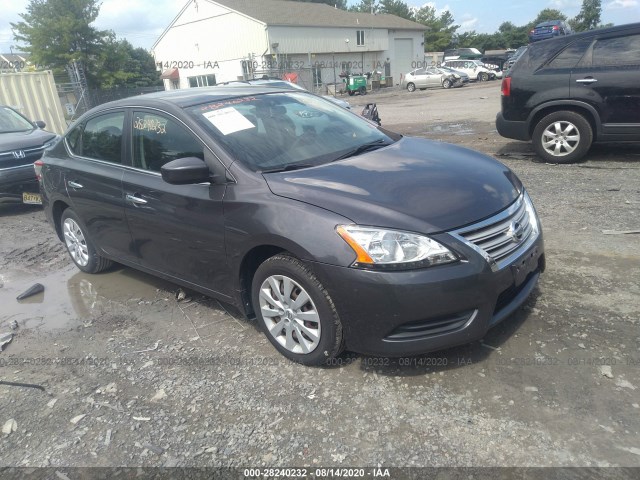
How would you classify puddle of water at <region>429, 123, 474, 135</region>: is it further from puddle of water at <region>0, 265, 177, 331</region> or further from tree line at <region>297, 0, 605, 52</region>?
tree line at <region>297, 0, 605, 52</region>

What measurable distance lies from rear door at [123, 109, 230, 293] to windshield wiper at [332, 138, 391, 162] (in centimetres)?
90

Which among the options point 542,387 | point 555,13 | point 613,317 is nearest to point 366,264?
point 542,387

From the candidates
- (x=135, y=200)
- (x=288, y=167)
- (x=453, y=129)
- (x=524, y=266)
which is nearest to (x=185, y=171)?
(x=288, y=167)

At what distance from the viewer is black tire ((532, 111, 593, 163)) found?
7.02 metres

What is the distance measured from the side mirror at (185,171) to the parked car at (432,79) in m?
32.3

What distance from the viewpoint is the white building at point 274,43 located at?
130ft

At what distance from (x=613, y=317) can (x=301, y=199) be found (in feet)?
7.36

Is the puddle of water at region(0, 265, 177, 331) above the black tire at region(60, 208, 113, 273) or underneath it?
underneath

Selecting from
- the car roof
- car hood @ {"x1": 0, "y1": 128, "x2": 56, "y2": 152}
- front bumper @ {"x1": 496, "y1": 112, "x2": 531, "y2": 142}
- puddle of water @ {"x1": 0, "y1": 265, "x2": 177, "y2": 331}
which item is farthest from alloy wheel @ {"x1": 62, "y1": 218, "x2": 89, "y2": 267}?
front bumper @ {"x1": 496, "y1": 112, "x2": 531, "y2": 142}

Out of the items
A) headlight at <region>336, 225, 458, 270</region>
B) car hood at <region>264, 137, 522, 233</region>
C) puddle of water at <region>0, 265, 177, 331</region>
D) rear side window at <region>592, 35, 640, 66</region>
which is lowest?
puddle of water at <region>0, 265, 177, 331</region>

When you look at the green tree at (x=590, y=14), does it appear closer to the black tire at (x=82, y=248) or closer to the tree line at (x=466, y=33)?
the tree line at (x=466, y=33)

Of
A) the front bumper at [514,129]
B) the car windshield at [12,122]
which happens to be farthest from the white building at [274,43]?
the front bumper at [514,129]

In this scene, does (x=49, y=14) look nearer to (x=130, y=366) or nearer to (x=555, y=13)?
(x=130, y=366)

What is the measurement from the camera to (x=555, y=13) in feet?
282
